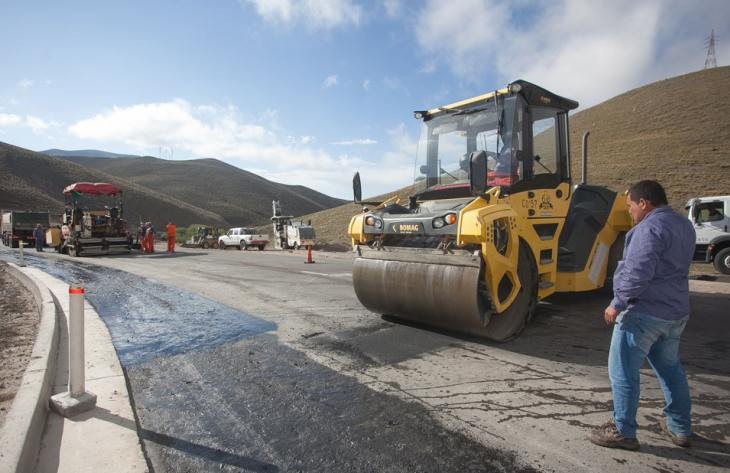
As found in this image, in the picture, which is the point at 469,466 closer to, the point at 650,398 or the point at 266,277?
the point at 650,398

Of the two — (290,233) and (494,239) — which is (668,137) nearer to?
(290,233)

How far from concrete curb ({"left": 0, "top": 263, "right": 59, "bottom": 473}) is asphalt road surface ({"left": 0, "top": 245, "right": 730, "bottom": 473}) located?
64 cm

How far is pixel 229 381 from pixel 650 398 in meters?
3.56

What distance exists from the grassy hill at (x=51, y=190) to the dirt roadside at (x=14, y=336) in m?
63.5

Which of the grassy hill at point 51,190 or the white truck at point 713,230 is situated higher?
the grassy hill at point 51,190

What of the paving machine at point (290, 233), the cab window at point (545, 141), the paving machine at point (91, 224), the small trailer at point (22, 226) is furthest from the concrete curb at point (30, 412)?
the small trailer at point (22, 226)

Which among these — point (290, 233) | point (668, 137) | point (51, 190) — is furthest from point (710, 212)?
point (51, 190)

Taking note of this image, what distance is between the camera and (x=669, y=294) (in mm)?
2881

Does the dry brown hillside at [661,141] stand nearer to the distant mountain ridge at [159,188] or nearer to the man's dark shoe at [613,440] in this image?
the man's dark shoe at [613,440]

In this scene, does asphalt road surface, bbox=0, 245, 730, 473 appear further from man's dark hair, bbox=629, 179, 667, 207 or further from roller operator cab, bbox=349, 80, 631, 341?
man's dark hair, bbox=629, 179, 667, 207

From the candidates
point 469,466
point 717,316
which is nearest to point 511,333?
point 469,466

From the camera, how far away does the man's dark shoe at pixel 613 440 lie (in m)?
2.88

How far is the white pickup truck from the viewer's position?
91.8ft

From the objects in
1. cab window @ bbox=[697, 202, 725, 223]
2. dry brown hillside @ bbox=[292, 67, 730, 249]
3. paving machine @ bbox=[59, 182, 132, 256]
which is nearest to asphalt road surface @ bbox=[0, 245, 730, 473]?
cab window @ bbox=[697, 202, 725, 223]
